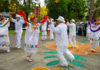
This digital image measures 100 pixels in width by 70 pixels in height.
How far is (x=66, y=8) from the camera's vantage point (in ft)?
74.2

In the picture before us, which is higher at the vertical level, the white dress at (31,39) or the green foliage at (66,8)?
the green foliage at (66,8)

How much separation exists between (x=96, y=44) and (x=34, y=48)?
13.2 feet

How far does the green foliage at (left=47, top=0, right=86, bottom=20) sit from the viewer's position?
891 inches

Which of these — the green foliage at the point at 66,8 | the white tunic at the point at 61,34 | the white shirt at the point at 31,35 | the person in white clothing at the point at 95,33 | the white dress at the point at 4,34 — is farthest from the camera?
the green foliage at the point at 66,8

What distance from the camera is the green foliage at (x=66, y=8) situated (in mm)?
22625

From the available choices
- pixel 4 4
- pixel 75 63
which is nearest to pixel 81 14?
pixel 4 4

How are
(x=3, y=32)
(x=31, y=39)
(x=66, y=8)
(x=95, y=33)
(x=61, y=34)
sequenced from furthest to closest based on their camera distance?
(x=66, y=8), (x=95, y=33), (x=3, y=32), (x=31, y=39), (x=61, y=34)

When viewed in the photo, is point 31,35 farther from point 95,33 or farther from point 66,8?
point 66,8

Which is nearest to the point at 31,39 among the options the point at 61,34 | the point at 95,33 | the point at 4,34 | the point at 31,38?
the point at 31,38

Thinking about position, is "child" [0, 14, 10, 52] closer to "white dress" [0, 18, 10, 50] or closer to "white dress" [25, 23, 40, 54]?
"white dress" [0, 18, 10, 50]

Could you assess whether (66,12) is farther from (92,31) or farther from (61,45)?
(61,45)

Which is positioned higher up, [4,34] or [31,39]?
[4,34]

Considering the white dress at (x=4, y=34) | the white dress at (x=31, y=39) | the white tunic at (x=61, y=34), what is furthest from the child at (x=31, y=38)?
the white dress at (x=4, y=34)

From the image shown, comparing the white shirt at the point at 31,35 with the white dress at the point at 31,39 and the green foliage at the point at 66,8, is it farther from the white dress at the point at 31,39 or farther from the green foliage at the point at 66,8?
the green foliage at the point at 66,8
